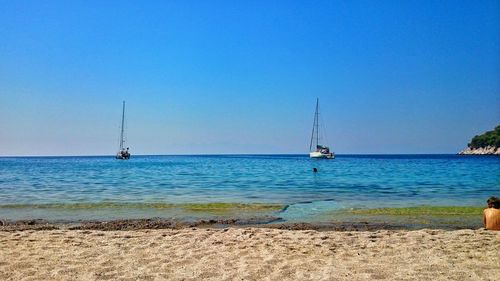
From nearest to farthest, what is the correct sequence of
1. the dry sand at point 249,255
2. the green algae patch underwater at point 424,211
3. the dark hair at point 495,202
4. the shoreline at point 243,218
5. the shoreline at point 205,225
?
the dry sand at point 249,255
the dark hair at point 495,202
the shoreline at point 205,225
the shoreline at point 243,218
the green algae patch underwater at point 424,211

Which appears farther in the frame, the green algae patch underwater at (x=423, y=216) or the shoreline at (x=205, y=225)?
the green algae patch underwater at (x=423, y=216)

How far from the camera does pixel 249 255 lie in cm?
837

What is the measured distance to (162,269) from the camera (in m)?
7.42

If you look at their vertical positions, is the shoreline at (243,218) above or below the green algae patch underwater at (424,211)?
below

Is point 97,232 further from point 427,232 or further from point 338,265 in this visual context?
point 427,232

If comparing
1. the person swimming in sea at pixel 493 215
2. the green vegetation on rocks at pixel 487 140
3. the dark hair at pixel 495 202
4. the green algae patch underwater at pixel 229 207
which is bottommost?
the green algae patch underwater at pixel 229 207

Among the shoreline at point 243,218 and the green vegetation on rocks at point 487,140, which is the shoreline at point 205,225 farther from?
the green vegetation on rocks at point 487,140

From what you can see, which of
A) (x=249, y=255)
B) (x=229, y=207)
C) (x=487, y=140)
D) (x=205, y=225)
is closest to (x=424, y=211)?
(x=229, y=207)

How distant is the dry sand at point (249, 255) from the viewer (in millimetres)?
7074

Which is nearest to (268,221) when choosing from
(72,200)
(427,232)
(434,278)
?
(427,232)

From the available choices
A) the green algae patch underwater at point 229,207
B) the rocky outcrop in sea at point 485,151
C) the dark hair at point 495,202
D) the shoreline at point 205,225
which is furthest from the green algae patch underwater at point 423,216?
the rocky outcrop in sea at point 485,151

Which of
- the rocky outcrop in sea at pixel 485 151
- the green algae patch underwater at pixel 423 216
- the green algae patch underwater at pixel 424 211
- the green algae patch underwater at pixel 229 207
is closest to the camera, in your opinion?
the green algae patch underwater at pixel 423 216

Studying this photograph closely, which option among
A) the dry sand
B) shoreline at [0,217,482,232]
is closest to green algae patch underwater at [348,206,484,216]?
shoreline at [0,217,482,232]

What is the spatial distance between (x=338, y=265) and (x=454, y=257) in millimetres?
2337
